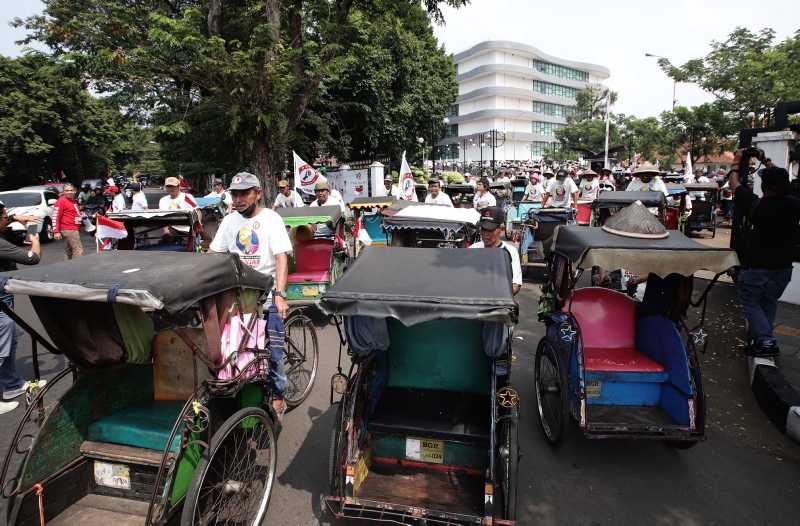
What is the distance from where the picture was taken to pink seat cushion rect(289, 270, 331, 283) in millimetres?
7391

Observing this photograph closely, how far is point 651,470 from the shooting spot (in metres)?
4.01

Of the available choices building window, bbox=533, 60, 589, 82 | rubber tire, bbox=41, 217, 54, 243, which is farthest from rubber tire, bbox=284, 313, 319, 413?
building window, bbox=533, 60, 589, 82

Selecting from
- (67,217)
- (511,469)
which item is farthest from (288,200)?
(511,469)

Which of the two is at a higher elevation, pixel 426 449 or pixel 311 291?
pixel 311 291

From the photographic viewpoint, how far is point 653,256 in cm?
385

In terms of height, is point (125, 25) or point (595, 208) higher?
point (125, 25)

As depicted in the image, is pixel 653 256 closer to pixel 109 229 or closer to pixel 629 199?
pixel 629 199

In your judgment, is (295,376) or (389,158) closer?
(295,376)

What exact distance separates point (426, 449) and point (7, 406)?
15.2ft

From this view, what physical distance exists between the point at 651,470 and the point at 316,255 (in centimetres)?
582

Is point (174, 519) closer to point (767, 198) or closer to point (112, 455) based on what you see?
point (112, 455)

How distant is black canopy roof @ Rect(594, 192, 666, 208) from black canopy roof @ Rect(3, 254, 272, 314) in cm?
889

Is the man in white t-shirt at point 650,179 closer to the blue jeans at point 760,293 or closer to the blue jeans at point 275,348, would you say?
the blue jeans at point 760,293

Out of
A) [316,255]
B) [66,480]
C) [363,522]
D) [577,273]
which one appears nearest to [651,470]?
[577,273]
